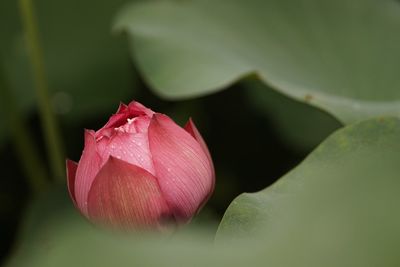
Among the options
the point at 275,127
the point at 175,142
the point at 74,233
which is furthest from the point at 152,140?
the point at 275,127

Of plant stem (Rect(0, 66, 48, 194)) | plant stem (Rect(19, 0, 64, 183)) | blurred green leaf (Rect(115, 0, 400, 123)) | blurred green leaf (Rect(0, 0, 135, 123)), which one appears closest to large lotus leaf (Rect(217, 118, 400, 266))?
blurred green leaf (Rect(115, 0, 400, 123))

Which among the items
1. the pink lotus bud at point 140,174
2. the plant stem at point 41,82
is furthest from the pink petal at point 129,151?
the plant stem at point 41,82

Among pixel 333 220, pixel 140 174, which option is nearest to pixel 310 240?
pixel 333 220

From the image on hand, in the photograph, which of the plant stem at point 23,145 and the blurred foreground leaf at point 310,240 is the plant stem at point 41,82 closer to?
the plant stem at point 23,145

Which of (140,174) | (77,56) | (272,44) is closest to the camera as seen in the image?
(140,174)

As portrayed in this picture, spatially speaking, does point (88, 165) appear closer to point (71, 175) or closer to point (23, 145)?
point (71, 175)

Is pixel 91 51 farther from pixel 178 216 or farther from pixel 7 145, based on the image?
pixel 178 216
